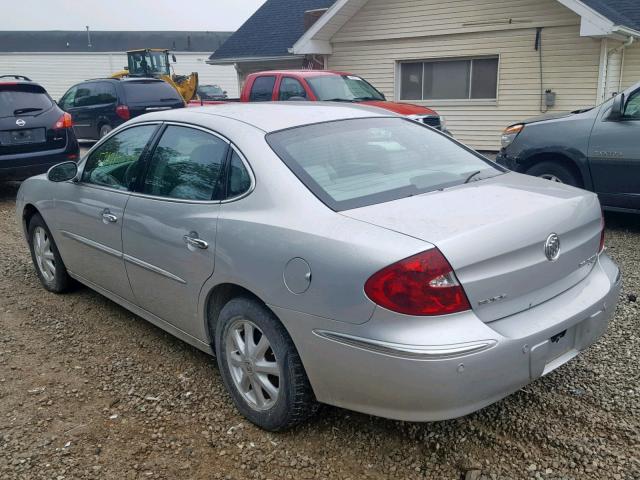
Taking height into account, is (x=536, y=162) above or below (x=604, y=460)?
above

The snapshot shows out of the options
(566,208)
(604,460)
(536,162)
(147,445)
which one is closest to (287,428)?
(147,445)

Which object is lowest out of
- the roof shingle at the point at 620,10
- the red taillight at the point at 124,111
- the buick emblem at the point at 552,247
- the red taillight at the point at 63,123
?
the red taillight at the point at 124,111

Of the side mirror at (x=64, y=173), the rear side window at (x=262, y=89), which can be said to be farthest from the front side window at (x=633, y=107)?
the rear side window at (x=262, y=89)

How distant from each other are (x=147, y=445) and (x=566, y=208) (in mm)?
2332

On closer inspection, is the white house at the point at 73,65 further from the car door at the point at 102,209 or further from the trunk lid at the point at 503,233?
the trunk lid at the point at 503,233

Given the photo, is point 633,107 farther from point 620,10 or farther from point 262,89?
point 620,10

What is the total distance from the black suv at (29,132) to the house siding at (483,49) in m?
8.25

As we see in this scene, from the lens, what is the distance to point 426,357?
2.31 m

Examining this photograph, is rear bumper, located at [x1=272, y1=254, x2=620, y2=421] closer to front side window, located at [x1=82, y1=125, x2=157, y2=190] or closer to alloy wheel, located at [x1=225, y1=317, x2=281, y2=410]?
alloy wheel, located at [x1=225, y1=317, x2=281, y2=410]

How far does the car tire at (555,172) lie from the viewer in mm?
6703

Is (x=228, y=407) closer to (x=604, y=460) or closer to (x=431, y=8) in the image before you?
(x=604, y=460)

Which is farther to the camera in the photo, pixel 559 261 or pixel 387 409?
pixel 559 261

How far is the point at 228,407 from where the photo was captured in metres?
3.27

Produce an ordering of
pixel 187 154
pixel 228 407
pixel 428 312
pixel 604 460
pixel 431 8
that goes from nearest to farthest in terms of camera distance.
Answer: pixel 428 312 < pixel 604 460 < pixel 228 407 < pixel 187 154 < pixel 431 8
